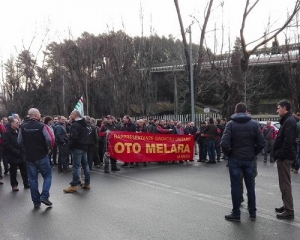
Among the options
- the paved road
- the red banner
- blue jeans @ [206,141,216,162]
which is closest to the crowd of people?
the paved road

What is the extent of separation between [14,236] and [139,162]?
8.27 m

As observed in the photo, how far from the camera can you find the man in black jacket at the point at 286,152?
20.9 ft

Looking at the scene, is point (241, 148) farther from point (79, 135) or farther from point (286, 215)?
point (79, 135)

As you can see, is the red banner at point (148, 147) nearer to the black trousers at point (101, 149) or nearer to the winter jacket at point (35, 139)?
the black trousers at point (101, 149)

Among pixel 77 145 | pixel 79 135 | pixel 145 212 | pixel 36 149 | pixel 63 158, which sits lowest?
pixel 145 212

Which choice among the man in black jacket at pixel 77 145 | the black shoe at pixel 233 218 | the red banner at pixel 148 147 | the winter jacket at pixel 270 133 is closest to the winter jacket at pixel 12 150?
the man in black jacket at pixel 77 145

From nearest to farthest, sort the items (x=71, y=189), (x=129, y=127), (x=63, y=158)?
(x=71, y=189) → (x=63, y=158) → (x=129, y=127)

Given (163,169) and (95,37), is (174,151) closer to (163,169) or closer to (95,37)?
(163,169)

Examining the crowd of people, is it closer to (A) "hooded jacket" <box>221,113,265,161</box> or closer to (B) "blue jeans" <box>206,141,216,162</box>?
(A) "hooded jacket" <box>221,113,265,161</box>

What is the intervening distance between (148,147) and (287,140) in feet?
25.2

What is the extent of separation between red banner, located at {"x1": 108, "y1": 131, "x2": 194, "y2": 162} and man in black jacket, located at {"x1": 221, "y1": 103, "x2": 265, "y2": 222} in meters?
6.63

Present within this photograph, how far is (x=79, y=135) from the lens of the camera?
8945 mm

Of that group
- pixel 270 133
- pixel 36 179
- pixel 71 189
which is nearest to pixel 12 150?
pixel 71 189

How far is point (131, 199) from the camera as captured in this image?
7980 millimetres
